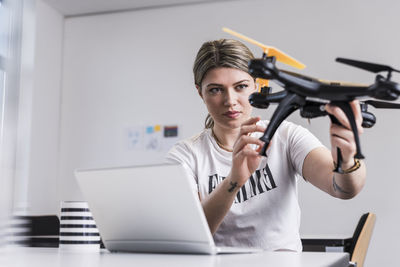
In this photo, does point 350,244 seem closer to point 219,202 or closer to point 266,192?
point 266,192

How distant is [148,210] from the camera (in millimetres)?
975

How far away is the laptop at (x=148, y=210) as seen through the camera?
92 centimetres

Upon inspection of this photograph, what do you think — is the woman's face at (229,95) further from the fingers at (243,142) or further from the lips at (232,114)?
the fingers at (243,142)

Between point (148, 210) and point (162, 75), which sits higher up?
point (162, 75)

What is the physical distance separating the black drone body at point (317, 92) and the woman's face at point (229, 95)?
57cm

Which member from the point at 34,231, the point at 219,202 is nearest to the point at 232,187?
Answer: the point at 219,202

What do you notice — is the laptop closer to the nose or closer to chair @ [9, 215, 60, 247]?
chair @ [9, 215, 60, 247]

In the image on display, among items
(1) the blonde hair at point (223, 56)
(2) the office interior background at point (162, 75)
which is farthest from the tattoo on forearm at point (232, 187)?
(2) the office interior background at point (162, 75)

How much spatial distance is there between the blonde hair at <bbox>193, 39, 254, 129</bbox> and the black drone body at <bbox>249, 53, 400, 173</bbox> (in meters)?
0.61

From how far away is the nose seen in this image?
1511 millimetres

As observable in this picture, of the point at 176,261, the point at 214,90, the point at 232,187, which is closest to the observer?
the point at 176,261

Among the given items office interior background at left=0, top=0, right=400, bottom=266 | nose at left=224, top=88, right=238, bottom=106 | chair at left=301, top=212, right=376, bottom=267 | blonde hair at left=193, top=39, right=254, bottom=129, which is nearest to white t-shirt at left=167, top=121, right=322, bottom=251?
nose at left=224, top=88, right=238, bottom=106

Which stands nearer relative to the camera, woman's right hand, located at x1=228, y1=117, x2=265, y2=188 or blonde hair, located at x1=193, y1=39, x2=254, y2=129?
woman's right hand, located at x1=228, y1=117, x2=265, y2=188

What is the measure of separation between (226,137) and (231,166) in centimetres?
26
